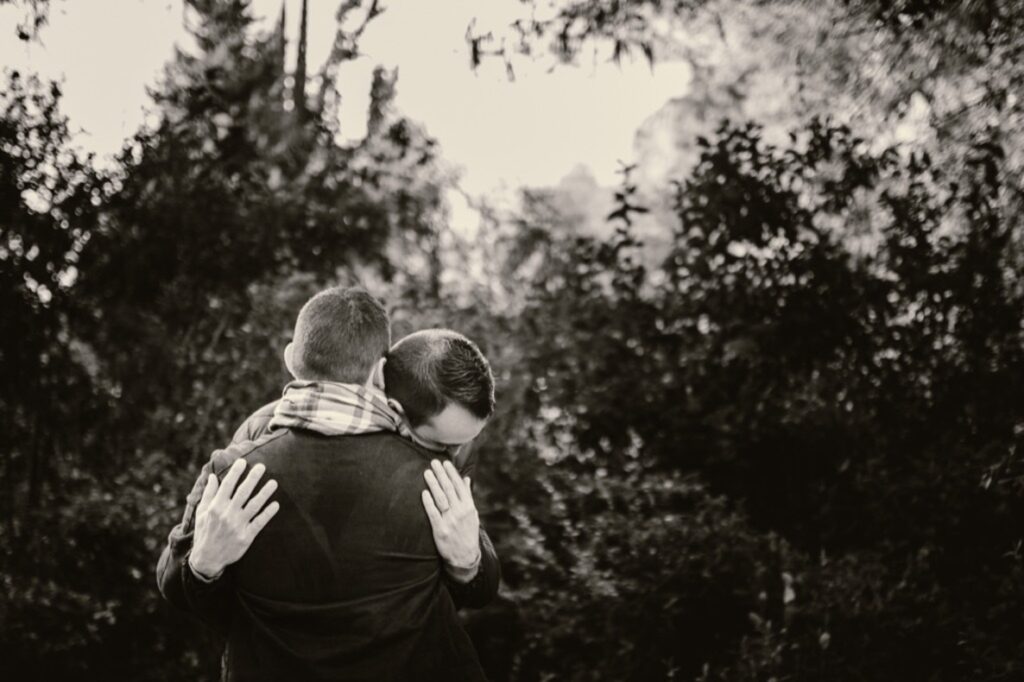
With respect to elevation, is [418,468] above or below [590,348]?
below

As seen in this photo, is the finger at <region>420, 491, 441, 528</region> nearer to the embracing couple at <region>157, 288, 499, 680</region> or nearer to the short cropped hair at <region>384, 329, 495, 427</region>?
the embracing couple at <region>157, 288, 499, 680</region>

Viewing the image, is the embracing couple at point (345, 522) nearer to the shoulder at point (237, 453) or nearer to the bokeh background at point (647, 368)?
the shoulder at point (237, 453)

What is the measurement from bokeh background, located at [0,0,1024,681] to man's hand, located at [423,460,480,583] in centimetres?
306

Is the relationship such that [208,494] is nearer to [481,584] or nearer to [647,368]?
[481,584]

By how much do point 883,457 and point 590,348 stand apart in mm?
1901

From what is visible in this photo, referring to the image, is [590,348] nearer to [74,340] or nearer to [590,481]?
[590,481]

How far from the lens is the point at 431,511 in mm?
2104

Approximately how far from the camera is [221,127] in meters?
6.97

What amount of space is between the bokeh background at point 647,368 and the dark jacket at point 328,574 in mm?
3203

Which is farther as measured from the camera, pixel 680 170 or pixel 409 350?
pixel 680 170

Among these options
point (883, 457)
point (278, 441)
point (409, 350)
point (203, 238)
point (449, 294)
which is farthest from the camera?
point (449, 294)

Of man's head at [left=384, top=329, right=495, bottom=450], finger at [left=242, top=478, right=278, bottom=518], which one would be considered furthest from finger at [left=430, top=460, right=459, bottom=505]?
finger at [left=242, top=478, right=278, bottom=518]

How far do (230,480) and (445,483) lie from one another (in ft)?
1.54

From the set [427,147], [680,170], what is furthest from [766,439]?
[680,170]
